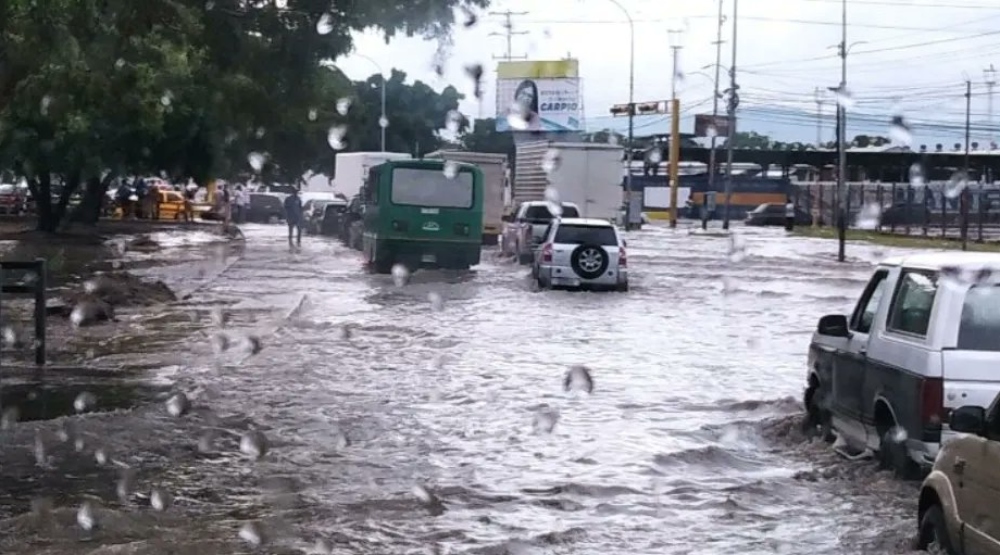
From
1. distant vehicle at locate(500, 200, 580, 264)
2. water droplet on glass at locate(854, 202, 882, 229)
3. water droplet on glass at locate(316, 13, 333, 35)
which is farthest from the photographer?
water droplet on glass at locate(854, 202, 882, 229)

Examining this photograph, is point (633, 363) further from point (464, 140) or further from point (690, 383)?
point (464, 140)

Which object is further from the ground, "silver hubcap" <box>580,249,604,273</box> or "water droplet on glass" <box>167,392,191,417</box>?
"silver hubcap" <box>580,249,604,273</box>

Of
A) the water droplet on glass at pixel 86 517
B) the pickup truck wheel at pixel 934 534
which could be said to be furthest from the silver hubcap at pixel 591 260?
the pickup truck wheel at pixel 934 534

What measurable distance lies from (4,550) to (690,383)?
368 inches

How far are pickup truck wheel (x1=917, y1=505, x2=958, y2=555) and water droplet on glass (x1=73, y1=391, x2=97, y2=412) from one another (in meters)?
8.02

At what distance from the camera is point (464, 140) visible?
88.4 metres

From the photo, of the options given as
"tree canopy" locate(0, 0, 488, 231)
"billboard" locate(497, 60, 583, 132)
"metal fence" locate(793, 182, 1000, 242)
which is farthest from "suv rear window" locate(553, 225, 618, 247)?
"billboard" locate(497, 60, 583, 132)

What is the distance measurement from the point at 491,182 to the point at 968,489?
40163mm

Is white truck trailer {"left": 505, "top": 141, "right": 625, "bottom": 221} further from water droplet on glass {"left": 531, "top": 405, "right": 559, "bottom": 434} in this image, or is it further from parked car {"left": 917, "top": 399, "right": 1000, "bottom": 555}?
parked car {"left": 917, "top": 399, "right": 1000, "bottom": 555}

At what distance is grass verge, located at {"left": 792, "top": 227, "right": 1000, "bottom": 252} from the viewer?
145ft

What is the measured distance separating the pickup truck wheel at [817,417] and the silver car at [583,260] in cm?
1705

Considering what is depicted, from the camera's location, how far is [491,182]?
46688 millimetres

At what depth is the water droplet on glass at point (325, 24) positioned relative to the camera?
1669 centimetres

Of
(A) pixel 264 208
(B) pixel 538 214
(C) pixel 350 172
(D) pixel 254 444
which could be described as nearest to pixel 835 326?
(D) pixel 254 444
